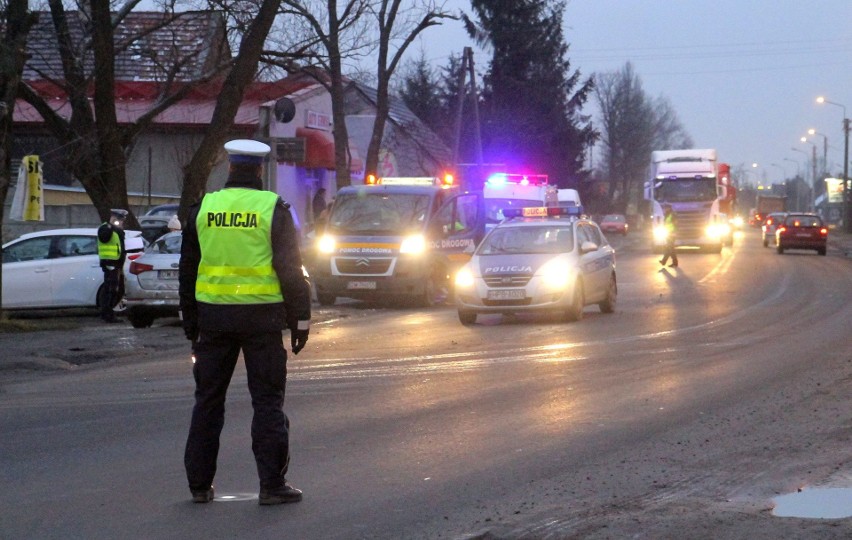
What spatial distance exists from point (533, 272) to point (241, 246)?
511 inches

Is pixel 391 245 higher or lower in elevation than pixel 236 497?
higher

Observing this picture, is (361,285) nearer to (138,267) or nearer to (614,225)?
(138,267)

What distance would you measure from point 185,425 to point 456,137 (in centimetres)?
3567

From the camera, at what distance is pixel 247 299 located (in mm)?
6754

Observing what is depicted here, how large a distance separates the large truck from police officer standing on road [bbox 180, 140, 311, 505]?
140 feet

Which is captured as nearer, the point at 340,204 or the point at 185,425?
the point at 185,425

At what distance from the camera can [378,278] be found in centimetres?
2369

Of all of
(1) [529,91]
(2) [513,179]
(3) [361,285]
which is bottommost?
(3) [361,285]

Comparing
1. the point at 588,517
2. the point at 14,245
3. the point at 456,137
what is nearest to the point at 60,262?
the point at 14,245

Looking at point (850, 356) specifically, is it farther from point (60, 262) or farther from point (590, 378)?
point (60, 262)

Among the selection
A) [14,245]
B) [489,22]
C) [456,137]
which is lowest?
[14,245]

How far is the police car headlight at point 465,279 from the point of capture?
19656 mm

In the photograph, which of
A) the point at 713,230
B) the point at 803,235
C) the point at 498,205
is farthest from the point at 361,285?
the point at 803,235

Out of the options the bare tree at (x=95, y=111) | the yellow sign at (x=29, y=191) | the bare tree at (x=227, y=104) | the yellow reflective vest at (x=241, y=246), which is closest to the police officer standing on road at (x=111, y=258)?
the yellow sign at (x=29, y=191)
